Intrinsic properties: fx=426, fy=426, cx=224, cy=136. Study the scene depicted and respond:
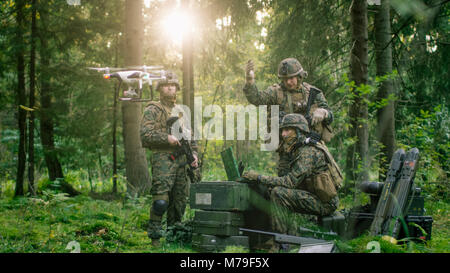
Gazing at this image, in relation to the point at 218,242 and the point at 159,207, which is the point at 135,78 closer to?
the point at 159,207

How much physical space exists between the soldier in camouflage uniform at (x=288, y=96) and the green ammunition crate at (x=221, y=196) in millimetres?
877

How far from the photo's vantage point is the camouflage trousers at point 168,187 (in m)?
Result: 5.53

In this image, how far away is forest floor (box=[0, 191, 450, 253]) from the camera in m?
4.23

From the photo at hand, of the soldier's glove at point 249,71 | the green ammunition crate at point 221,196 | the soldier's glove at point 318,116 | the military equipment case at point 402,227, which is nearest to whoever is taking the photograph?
the military equipment case at point 402,227

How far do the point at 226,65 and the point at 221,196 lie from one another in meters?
6.72

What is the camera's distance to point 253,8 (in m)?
7.90

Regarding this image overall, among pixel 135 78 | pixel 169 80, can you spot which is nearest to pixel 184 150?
pixel 169 80

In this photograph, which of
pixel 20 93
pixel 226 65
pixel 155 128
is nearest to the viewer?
pixel 155 128

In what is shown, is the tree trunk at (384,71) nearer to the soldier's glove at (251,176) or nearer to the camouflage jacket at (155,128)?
the soldier's glove at (251,176)

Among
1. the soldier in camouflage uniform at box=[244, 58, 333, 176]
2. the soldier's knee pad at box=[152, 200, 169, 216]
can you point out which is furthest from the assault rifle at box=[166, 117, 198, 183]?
the soldier in camouflage uniform at box=[244, 58, 333, 176]

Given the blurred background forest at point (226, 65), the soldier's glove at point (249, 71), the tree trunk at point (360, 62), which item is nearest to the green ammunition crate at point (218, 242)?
the soldier's glove at point (249, 71)

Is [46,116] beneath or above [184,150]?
above

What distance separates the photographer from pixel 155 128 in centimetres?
586
